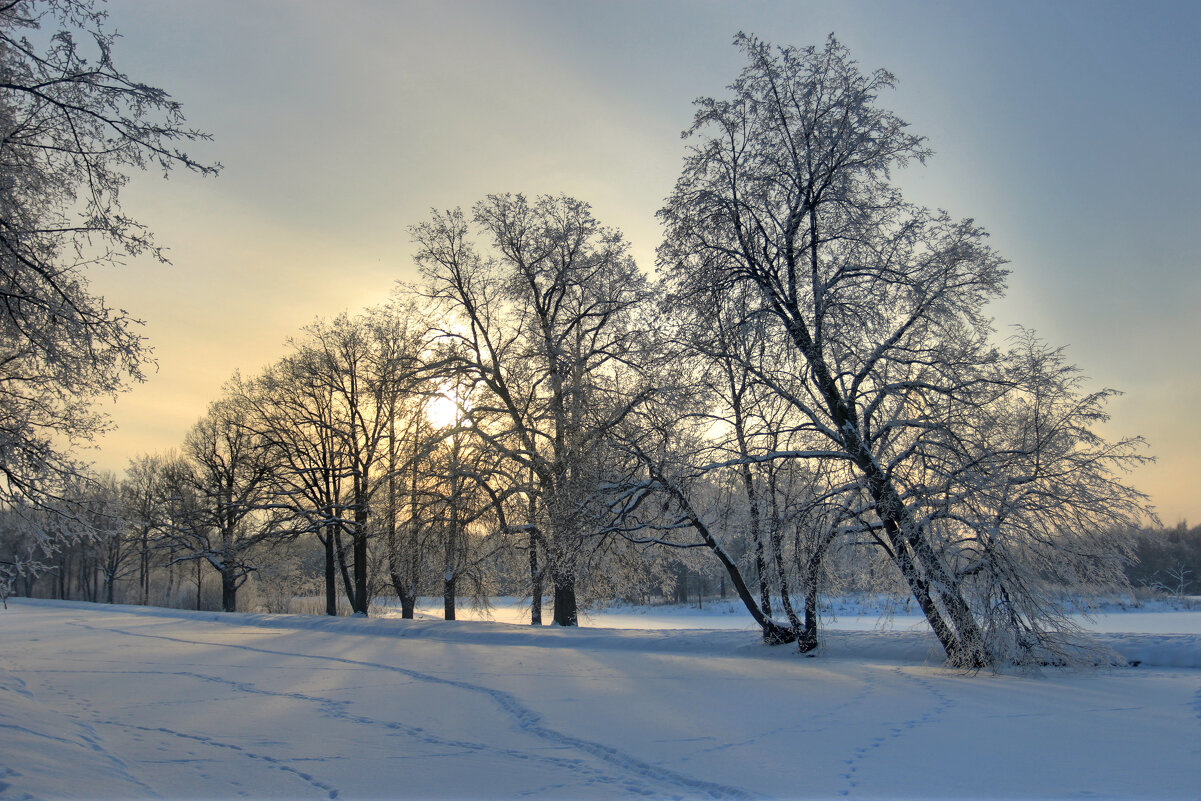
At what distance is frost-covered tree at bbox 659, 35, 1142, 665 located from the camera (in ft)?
30.0

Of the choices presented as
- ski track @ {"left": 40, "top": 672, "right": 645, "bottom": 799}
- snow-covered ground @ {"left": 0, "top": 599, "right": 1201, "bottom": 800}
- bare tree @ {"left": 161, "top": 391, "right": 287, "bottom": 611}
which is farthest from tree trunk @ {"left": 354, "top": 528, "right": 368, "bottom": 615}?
ski track @ {"left": 40, "top": 672, "right": 645, "bottom": 799}

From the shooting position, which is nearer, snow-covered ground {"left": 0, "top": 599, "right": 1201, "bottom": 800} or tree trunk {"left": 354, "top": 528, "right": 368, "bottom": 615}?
snow-covered ground {"left": 0, "top": 599, "right": 1201, "bottom": 800}

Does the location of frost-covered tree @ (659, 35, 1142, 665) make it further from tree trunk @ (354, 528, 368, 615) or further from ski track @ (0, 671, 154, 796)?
tree trunk @ (354, 528, 368, 615)

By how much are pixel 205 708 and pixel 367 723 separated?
6.95 feet

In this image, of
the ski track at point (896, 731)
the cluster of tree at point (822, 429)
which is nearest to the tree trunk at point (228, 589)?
the cluster of tree at point (822, 429)

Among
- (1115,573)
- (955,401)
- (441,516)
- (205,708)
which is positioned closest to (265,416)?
(441,516)

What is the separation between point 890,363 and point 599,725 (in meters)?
7.11

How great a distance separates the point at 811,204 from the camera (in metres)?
10.8

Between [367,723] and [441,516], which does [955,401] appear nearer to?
[367,723]

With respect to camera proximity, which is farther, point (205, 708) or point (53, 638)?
point (53, 638)

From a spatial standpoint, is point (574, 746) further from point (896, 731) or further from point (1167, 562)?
point (1167, 562)

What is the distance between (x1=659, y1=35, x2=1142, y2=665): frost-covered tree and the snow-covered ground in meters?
1.59

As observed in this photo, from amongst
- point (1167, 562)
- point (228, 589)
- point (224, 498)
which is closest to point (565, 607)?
point (224, 498)

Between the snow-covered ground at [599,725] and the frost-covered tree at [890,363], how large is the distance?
1.59 meters
